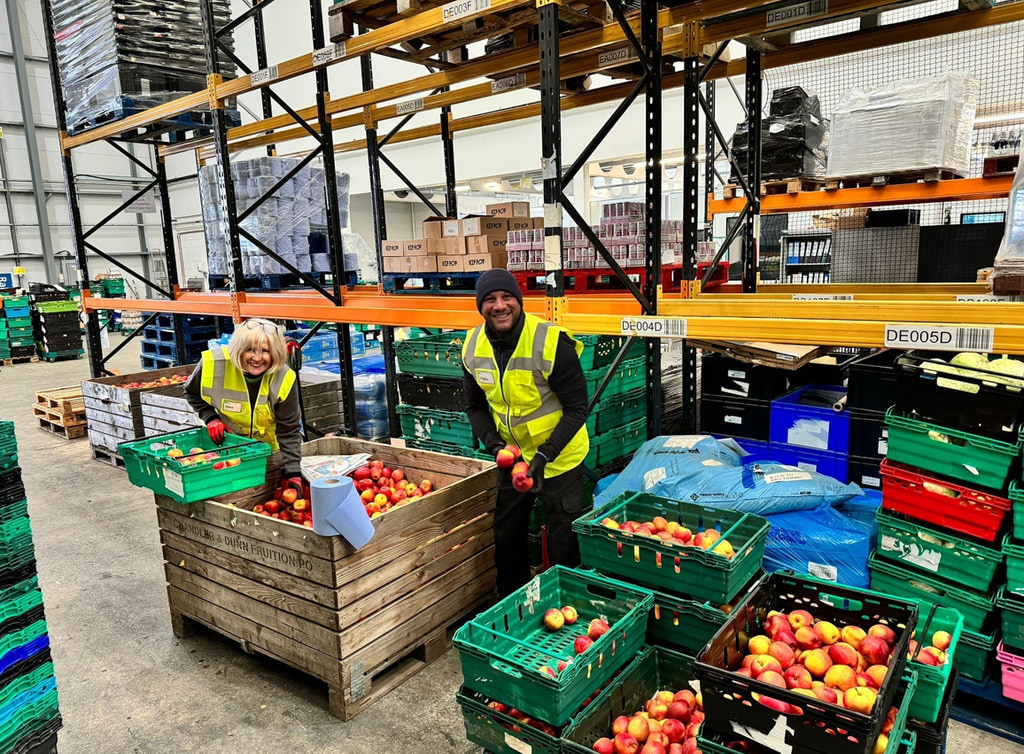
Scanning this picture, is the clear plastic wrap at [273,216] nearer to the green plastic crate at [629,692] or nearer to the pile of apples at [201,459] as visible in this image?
the pile of apples at [201,459]

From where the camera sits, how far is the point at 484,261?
5352 mm

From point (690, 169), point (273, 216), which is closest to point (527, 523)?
point (690, 169)

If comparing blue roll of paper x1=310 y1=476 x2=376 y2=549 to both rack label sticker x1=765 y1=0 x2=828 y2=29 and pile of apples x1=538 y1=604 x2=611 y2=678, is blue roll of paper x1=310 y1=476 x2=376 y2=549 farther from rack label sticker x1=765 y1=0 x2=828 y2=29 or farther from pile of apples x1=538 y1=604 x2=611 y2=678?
rack label sticker x1=765 y1=0 x2=828 y2=29

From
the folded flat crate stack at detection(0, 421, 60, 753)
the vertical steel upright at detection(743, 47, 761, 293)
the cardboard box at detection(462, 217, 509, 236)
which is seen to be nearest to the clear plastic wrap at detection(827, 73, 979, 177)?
the vertical steel upright at detection(743, 47, 761, 293)

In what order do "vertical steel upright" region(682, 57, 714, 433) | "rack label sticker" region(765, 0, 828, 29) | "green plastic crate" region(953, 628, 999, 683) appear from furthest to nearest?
"vertical steel upright" region(682, 57, 714, 433)
"rack label sticker" region(765, 0, 828, 29)
"green plastic crate" region(953, 628, 999, 683)

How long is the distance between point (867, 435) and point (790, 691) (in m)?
3.82

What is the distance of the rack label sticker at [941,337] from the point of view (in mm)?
2719

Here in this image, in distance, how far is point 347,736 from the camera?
3.22m

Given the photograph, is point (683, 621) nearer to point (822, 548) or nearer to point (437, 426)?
point (822, 548)

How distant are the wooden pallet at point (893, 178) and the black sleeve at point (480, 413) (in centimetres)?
387

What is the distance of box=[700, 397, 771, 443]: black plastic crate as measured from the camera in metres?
5.78

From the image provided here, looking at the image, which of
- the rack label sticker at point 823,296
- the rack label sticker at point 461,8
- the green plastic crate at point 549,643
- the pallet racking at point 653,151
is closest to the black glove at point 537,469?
the green plastic crate at point 549,643

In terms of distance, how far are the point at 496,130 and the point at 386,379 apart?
10.2 meters

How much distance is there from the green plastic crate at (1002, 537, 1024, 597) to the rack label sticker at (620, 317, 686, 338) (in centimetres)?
177
